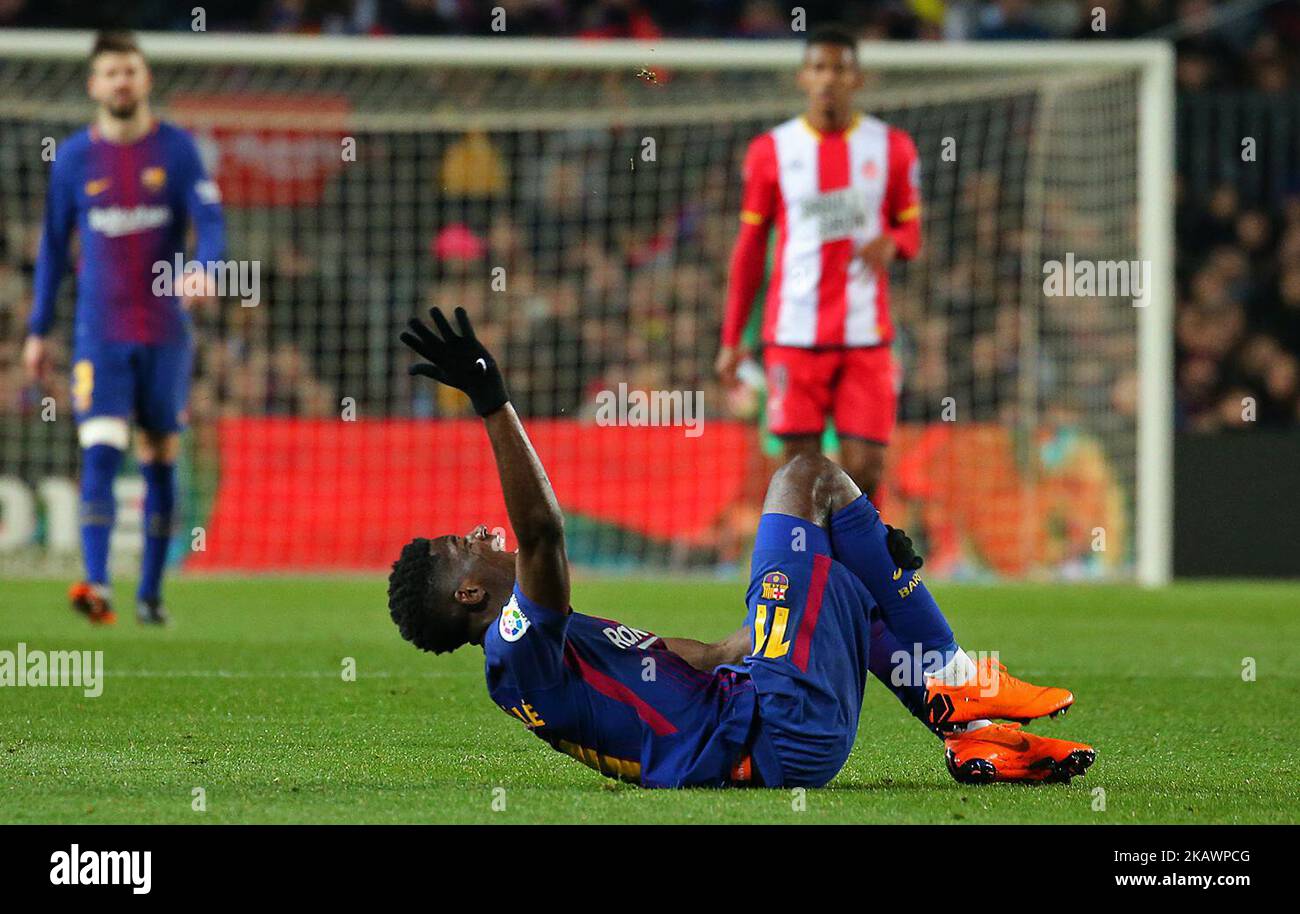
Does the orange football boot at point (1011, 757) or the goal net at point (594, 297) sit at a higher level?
the goal net at point (594, 297)

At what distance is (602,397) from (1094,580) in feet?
12.2

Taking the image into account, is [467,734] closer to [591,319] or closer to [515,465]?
[515,465]

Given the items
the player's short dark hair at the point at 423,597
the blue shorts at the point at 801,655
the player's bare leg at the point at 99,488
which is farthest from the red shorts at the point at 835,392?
the player's short dark hair at the point at 423,597

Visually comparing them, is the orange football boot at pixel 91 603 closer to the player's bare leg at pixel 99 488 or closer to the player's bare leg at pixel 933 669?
the player's bare leg at pixel 99 488

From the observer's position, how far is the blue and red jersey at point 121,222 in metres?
9.40

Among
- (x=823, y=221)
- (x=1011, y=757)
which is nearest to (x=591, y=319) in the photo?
(x=823, y=221)

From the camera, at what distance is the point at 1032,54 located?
42.0 ft

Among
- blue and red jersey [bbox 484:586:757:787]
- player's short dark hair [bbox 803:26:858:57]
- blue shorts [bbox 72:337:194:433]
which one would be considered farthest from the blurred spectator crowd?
blue and red jersey [bbox 484:586:757:787]

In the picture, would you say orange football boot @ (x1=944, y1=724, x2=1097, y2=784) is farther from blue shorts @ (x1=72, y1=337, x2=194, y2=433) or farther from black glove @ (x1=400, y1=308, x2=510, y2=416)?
blue shorts @ (x1=72, y1=337, x2=194, y2=433)

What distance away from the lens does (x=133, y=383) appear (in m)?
9.39

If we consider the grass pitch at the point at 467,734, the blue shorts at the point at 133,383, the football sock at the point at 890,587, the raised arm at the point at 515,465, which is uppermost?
the blue shorts at the point at 133,383

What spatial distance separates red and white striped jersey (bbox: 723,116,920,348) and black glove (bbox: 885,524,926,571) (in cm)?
380

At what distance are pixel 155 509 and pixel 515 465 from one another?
562 cm

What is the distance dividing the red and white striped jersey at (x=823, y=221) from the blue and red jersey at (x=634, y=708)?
4.07 metres
